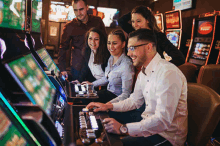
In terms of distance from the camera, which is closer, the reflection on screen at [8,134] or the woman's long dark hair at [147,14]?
the reflection on screen at [8,134]

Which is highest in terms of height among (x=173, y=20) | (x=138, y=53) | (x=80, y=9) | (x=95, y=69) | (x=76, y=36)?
(x=173, y=20)

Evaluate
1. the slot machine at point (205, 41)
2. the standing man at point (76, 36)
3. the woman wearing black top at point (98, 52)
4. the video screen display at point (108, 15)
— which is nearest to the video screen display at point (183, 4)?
the slot machine at point (205, 41)

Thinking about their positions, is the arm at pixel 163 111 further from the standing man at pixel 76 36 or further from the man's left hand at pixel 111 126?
the standing man at pixel 76 36

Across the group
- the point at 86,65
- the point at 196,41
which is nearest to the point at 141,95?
the point at 86,65

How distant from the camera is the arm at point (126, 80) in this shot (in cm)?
174

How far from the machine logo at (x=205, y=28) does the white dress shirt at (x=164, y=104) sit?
3.30 meters

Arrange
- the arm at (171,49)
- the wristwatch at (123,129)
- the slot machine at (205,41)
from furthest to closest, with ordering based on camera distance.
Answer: the slot machine at (205,41)
the arm at (171,49)
the wristwatch at (123,129)

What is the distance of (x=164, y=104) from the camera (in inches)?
A: 43.9

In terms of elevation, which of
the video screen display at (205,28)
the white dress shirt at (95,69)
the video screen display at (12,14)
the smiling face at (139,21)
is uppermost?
the video screen display at (205,28)

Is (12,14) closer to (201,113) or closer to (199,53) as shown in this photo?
(201,113)

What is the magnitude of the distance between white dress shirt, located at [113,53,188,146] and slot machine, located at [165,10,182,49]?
4039 mm

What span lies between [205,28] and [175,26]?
1.01 m

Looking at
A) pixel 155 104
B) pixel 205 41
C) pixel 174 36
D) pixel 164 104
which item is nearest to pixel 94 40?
pixel 155 104

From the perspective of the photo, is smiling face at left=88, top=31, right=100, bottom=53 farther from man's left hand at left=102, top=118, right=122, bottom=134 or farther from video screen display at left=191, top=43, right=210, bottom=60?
video screen display at left=191, top=43, right=210, bottom=60
